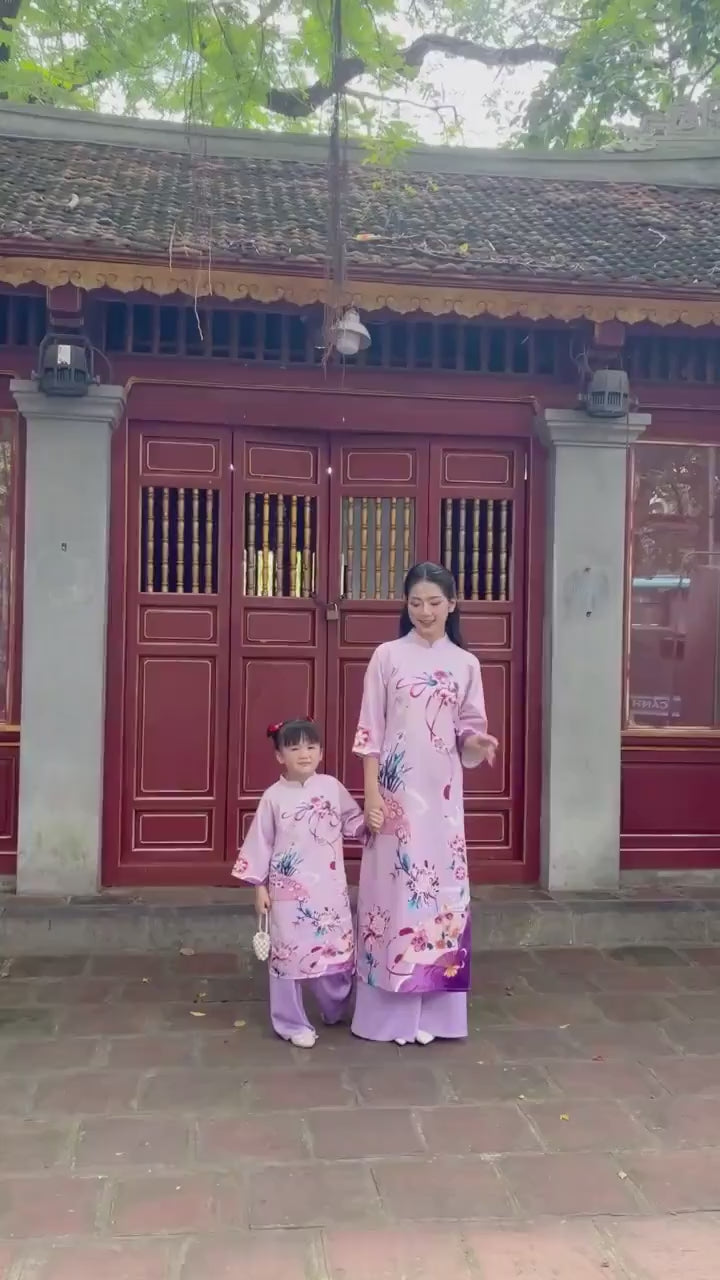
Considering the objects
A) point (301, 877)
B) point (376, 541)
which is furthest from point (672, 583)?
point (301, 877)

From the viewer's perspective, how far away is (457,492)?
5.56 metres

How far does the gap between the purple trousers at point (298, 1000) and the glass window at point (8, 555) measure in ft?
7.38

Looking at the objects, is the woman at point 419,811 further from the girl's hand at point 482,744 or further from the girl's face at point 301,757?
the girl's face at point 301,757

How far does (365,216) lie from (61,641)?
2.98 metres

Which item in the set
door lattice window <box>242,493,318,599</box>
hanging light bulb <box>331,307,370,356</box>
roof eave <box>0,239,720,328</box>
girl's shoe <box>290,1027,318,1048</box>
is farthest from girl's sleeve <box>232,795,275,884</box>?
roof eave <box>0,239,720,328</box>

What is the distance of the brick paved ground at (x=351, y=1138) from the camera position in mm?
2596

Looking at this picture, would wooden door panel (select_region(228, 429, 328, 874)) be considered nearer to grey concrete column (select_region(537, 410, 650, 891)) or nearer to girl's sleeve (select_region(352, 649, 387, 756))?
grey concrete column (select_region(537, 410, 650, 891))

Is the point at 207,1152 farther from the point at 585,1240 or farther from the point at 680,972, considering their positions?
the point at 680,972

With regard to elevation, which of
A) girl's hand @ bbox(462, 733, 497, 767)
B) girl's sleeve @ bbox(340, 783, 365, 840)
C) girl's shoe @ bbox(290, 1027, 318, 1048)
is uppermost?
girl's hand @ bbox(462, 733, 497, 767)

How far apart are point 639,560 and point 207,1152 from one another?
389 centimetres

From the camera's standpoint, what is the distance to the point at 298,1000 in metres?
3.90

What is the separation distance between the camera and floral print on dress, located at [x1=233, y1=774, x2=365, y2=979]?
3.88 m

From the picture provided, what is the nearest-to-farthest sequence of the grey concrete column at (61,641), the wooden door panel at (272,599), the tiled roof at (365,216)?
the tiled roof at (365,216) → the grey concrete column at (61,641) → the wooden door panel at (272,599)

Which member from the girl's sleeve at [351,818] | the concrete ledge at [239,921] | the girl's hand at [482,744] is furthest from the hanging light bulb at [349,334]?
the concrete ledge at [239,921]
